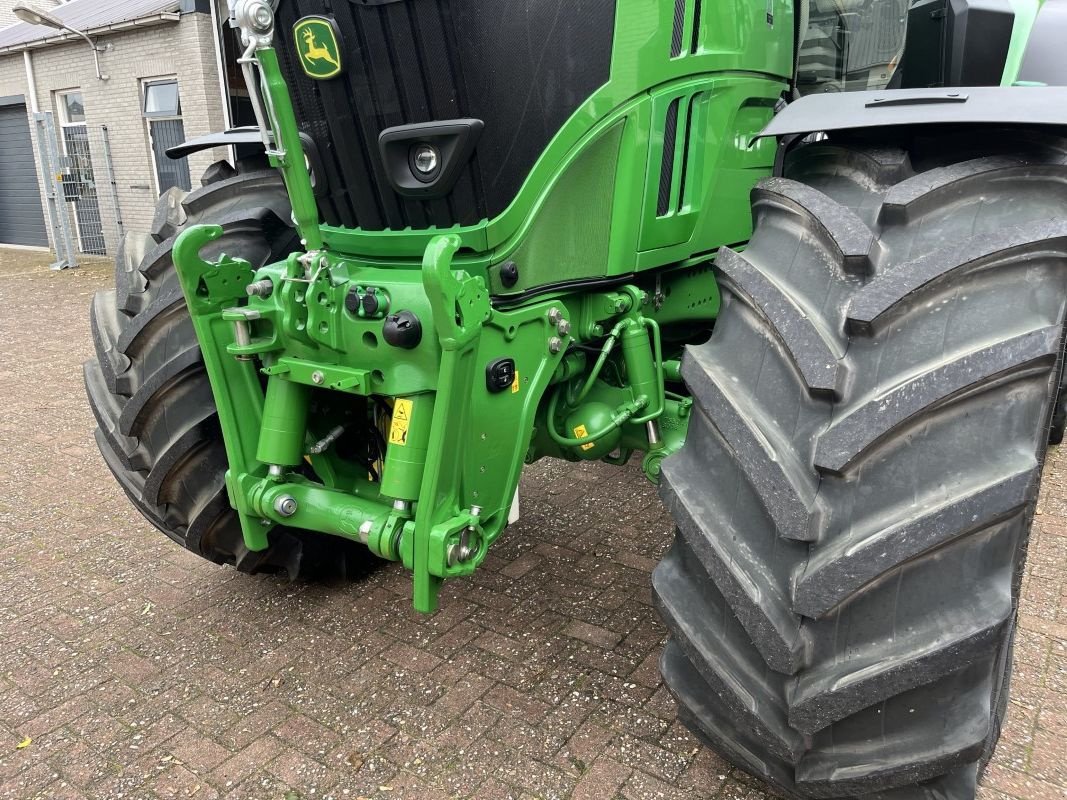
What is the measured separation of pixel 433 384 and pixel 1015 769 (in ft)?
6.12

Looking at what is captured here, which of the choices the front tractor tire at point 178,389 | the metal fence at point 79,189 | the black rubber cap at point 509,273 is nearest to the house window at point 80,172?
the metal fence at point 79,189

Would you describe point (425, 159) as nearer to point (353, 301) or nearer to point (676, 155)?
point (353, 301)

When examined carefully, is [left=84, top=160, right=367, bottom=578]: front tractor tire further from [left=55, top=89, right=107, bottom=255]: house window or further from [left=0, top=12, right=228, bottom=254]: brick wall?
[left=55, top=89, right=107, bottom=255]: house window

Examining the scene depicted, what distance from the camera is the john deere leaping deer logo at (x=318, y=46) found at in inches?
84.2

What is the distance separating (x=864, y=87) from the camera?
10.1ft

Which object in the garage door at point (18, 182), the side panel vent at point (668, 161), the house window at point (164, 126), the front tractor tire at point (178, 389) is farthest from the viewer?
the garage door at point (18, 182)

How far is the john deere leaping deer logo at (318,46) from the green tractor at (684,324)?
12mm

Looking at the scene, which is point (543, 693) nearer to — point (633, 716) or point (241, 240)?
point (633, 716)

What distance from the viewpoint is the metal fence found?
13.4 meters

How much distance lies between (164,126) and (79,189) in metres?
2.44

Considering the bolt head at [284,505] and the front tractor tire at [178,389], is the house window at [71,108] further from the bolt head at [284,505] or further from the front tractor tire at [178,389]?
the bolt head at [284,505]

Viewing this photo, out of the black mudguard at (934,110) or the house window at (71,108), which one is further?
the house window at (71,108)

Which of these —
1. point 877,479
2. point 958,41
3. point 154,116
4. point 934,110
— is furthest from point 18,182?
point 877,479

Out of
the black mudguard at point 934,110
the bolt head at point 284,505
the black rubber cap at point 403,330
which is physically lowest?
the bolt head at point 284,505
